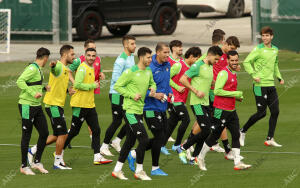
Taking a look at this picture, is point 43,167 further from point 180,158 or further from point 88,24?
point 88,24

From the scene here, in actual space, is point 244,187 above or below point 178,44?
below

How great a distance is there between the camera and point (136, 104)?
479 inches

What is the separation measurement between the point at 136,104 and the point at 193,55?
2283 millimetres

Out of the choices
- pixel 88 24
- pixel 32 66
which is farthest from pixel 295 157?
pixel 88 24

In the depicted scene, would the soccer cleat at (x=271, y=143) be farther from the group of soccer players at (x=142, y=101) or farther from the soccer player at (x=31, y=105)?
the soccer player at (x=31, y=105)

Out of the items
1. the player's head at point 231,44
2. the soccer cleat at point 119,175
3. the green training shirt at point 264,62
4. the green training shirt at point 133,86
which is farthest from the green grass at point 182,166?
the player's head at point 231,44

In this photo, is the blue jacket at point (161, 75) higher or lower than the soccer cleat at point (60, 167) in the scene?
higher

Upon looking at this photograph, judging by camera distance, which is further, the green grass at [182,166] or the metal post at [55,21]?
the metal post at [55,21]

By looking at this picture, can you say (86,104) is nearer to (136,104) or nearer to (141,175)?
(136,104)

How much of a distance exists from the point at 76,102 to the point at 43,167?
1.24 metres

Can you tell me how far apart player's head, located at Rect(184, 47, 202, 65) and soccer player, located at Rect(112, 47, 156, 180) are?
192 cm

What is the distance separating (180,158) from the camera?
13.7 meters

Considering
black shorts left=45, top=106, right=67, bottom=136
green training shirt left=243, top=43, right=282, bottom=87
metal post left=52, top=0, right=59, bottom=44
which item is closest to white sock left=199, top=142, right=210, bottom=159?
black shorts left=45, top=106, right=67, bottom=136

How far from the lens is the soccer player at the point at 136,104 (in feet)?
39.7
